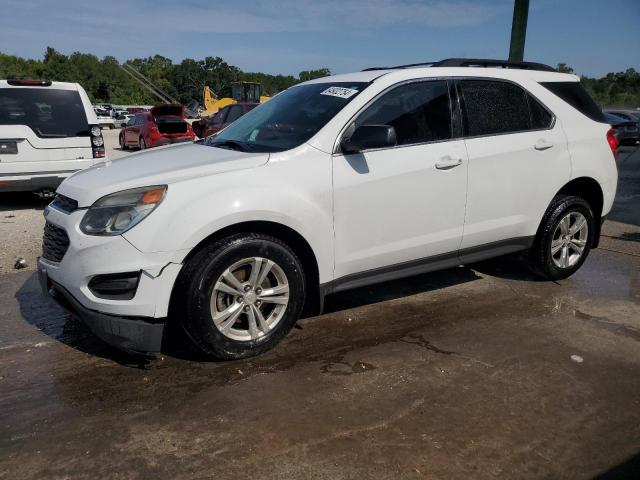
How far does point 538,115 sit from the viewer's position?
450 cm

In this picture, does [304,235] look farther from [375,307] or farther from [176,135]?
[176,135]

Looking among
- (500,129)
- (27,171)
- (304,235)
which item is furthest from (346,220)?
(27,171)

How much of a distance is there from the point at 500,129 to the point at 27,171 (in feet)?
20.5

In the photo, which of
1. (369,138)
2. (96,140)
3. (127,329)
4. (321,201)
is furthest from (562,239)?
(96,140)

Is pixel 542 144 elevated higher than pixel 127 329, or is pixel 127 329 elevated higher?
pixel 542 144

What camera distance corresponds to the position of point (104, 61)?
130000mm

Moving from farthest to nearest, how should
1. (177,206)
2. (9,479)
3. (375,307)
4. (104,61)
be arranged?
1. (104,61)
2. (375,307)
3. (177,206)
4. (9,479)

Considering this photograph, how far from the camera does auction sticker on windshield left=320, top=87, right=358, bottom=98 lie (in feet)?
12.5

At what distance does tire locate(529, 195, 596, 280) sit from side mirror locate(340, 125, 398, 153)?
1.91 metres

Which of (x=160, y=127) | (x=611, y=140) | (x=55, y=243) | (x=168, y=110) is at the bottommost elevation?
(x=55, y=243)

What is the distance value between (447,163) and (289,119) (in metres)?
1.19

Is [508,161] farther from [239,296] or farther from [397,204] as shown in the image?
[239,296]

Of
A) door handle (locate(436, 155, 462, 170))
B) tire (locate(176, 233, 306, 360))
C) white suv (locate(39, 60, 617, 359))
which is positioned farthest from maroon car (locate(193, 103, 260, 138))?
tire (locate(176, 233, 306, 360))

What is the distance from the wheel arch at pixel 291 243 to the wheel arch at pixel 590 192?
2445 millimetres
